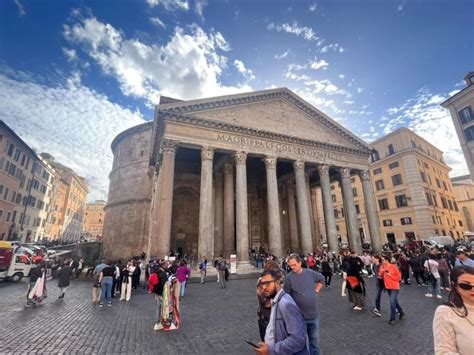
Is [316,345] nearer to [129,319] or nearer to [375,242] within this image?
[129,319]

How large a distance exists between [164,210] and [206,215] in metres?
2.68

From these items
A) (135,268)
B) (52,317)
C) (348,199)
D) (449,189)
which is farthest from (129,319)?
(449,189)

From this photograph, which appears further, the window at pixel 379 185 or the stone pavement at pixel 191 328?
the window at pixel 379 185

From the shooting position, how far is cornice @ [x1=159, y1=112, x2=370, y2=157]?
1644 cm

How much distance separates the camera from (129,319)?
672 centimetres

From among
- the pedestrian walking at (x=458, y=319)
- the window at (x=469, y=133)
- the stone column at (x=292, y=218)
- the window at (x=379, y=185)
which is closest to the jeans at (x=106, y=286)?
the pedestrian walking at (x=458, y=319)

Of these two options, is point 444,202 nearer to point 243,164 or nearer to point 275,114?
point 275,114

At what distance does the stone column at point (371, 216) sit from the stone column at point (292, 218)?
22.0ft

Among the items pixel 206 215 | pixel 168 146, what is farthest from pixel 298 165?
pixel 168 146

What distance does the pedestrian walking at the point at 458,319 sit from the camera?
169 centimetres

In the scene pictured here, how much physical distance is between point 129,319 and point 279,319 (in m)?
6.31

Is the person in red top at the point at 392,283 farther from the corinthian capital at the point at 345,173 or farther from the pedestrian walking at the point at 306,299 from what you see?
the corinthian capital at the point at 345,173

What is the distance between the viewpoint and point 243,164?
17672mm

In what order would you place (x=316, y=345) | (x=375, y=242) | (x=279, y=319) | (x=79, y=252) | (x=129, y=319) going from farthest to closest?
(x=79, y=252) → (x=375, y=242) → (x=129, y=319) → (x=316, y=345) → (x=279, y=319)
